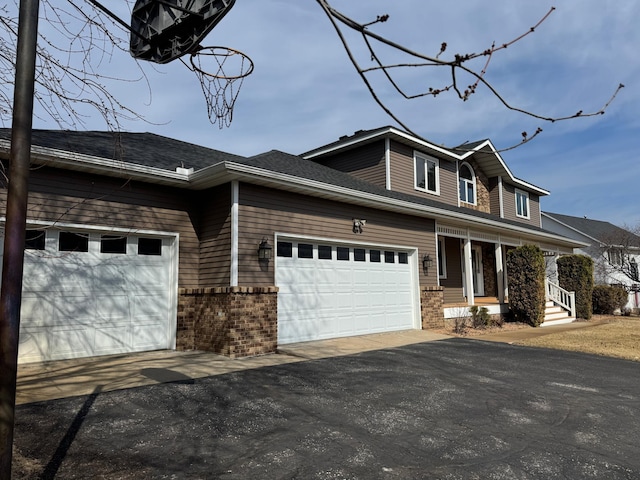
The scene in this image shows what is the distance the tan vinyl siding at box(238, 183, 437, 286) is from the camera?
8578 mm

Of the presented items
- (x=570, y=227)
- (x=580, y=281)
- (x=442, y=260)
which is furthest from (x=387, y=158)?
(x=570, y=227)

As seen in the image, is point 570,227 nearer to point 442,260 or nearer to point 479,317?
point 442,260

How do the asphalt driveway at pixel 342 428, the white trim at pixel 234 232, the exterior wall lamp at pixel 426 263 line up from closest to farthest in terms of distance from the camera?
the asphalt driveway at pixel 342 428, the white trim at pixel 234 232, the exterior wall lamp at pixel 426 263

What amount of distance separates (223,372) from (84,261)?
3346 millimetres

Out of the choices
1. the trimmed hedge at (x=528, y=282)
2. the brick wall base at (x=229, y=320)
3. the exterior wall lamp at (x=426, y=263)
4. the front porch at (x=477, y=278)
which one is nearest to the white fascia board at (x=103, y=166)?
the brick wall base at (x=229, y=320)

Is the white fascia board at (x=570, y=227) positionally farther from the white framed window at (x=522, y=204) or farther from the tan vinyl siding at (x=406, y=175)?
the tan vinyl siding at (x=406, y=175)

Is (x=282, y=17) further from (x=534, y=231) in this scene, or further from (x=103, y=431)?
(x=534, y=231)

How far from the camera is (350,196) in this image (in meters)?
10.4

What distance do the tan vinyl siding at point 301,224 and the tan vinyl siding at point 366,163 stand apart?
9.31ft

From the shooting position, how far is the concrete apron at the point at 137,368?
5684 mm

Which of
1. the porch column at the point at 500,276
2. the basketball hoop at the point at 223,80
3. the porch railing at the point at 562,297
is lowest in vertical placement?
the porch railing at the point at 562,297

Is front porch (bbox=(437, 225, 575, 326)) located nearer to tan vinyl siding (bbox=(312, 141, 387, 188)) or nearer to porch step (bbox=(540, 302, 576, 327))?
porch step (bbox=(540, 302, 576, 327))

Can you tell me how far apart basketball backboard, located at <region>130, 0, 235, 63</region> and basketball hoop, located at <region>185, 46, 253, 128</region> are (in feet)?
1.82

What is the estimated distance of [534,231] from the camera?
58.1 feet
